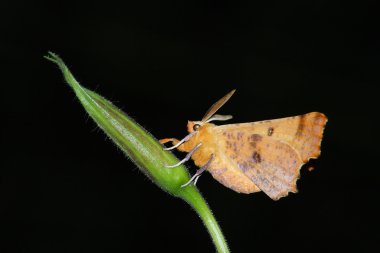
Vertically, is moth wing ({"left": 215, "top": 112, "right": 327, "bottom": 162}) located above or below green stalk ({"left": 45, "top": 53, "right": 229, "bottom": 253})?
below

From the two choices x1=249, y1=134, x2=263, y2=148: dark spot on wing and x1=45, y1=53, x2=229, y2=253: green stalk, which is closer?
x1=45, y1=53, x2=229, y2=253: green stalk

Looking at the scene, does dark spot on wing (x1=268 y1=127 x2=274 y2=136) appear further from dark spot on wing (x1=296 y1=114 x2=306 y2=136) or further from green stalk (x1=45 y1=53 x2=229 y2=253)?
green stalk (x1=45 y1=53 x2=229 y2=253)

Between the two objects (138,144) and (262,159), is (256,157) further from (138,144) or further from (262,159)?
(138,144)

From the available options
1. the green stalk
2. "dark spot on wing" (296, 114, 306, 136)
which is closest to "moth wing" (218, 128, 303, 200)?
"dark spot on wing" (296, 114, 306, 136)

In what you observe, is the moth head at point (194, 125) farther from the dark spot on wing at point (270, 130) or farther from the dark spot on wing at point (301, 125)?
the dark spot on wing at point (301, 125)

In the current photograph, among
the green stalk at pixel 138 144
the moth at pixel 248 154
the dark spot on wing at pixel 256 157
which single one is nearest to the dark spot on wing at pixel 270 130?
the moth at pixel 248 154

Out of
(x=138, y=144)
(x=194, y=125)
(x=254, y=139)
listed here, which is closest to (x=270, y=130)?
(x=254, y=139)
